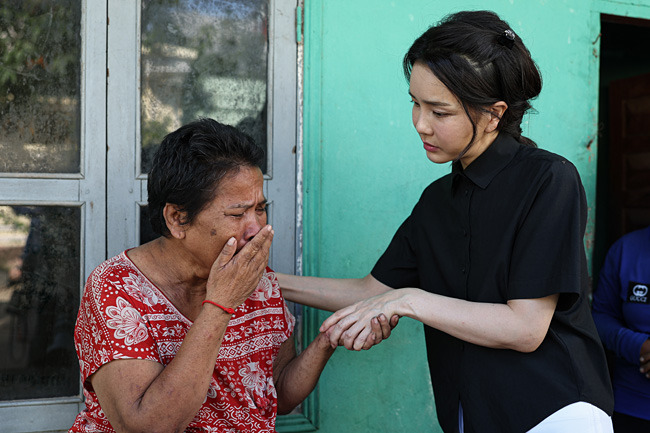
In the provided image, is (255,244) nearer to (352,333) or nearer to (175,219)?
(175,219)

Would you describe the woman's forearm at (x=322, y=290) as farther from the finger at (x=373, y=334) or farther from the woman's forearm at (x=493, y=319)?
the woman's forearm at (x=493, y=319)

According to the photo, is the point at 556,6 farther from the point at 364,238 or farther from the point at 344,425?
the point at 344,425

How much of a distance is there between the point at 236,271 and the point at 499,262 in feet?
2.47

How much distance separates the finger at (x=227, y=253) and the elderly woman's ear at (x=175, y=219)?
0.16 m

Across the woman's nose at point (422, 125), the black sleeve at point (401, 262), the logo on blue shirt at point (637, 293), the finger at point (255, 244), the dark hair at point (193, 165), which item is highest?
the woman's nose at point (422, 125)

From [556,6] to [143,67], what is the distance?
6.48 feet

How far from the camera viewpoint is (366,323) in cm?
182

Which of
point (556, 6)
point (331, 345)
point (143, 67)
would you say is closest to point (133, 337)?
point (331, 345)

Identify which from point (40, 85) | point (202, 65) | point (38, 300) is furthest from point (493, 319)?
point (40, 85)

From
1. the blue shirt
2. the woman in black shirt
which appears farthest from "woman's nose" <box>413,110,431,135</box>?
the blue shirt

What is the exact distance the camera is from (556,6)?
2.88m

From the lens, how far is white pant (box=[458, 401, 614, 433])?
62.9 inches

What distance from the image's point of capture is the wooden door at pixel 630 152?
4152mm

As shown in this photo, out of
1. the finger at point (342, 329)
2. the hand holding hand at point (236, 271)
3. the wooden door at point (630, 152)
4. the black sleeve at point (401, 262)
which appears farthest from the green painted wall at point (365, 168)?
the wooden door at point (630, 152)
